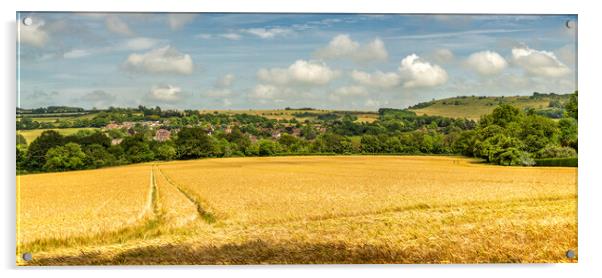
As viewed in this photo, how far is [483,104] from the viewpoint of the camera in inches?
283

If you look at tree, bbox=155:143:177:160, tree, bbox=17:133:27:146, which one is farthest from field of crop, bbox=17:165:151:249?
tree, bbox=155:143:177:160

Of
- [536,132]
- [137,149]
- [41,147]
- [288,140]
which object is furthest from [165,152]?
[536,132]

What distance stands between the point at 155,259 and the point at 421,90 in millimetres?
4000

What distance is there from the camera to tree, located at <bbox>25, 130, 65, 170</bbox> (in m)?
6.85

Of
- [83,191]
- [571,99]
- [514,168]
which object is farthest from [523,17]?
[83,191]

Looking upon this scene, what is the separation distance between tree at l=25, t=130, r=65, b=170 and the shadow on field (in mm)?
1372

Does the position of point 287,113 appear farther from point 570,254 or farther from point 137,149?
point 570,254

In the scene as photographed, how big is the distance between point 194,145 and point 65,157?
1.63 meters

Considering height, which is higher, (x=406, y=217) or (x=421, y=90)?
(x=421, y=90)

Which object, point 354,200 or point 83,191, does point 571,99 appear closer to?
point 354,200

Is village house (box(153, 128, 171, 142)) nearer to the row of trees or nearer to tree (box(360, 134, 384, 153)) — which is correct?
the row of trees

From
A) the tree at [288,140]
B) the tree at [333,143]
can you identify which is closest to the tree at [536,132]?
the tree at [333,143]

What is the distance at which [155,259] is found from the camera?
6.67 metres
